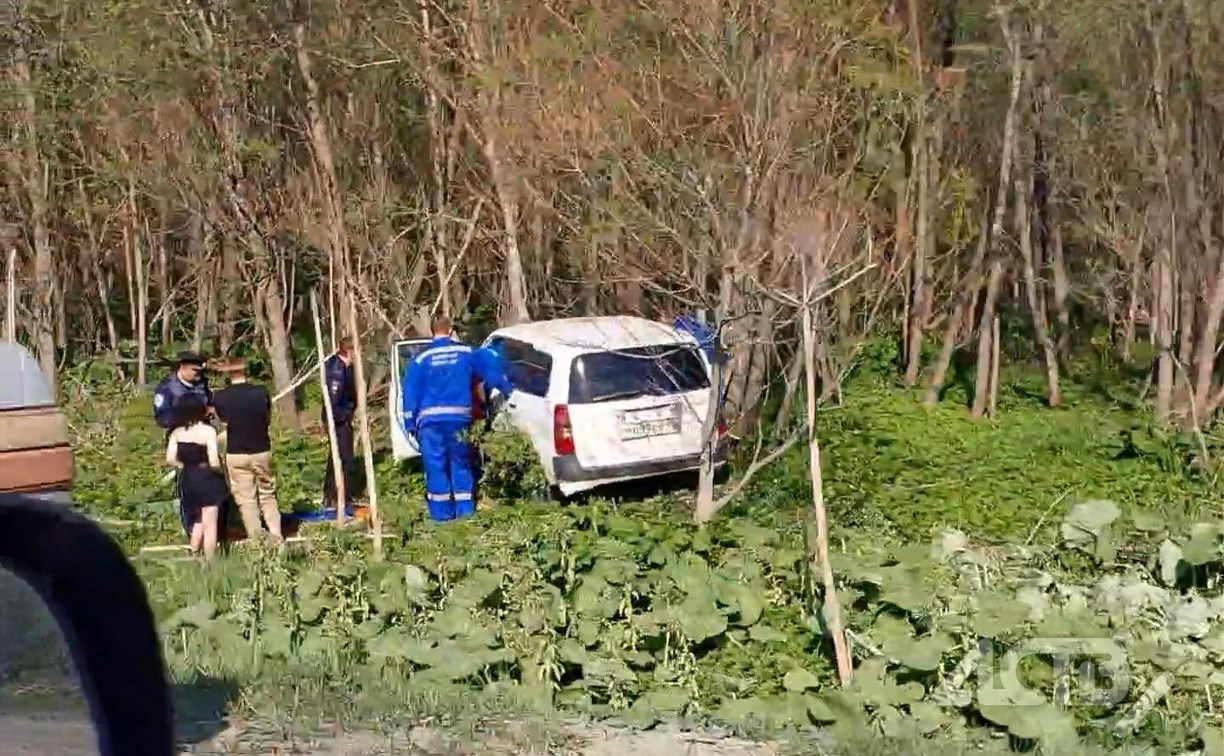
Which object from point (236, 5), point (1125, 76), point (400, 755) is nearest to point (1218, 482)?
point (1125, 76)

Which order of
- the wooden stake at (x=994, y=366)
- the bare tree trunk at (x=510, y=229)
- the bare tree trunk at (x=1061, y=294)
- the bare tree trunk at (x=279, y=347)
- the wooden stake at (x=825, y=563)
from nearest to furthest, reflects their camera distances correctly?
the wooden stake at (x=825, y=563) → the bare tree trunk at (x=510, y=229) → the wooden stake at (x=994, y=366) → the bare tree trunk at (x=279, y=347) → the bare tree trunk at (x=1061, y=294)

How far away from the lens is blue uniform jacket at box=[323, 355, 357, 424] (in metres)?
13.0

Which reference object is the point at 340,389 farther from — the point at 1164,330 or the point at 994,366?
the point at 1164,330

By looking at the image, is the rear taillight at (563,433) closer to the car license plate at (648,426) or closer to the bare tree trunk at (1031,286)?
the car license plate at (648,426)

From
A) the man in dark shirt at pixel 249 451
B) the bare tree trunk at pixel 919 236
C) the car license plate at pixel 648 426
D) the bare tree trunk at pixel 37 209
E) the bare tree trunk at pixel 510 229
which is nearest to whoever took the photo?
the man in dark shirt at pixel 249 451

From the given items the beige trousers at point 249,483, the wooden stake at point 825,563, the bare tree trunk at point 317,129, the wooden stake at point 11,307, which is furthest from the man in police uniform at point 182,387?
the wooden stake at point 825,563

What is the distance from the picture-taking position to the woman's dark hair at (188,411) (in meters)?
11.2

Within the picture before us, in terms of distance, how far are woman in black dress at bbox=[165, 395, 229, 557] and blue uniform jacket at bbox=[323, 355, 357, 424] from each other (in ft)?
5.85

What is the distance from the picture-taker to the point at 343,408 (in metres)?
13.3

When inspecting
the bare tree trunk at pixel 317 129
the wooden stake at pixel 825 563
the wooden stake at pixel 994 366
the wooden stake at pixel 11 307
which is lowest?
the wooden stake at pixel 994 366

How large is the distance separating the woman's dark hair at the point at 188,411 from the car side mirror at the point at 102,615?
8.96 meters

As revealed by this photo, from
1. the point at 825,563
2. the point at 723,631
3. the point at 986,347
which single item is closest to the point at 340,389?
the point at 723,631

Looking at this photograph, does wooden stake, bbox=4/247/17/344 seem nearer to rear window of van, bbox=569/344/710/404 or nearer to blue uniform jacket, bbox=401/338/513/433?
blue uniform jacket, bbox=401/338/513/433

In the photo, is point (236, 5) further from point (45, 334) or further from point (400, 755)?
point (400, 755)
